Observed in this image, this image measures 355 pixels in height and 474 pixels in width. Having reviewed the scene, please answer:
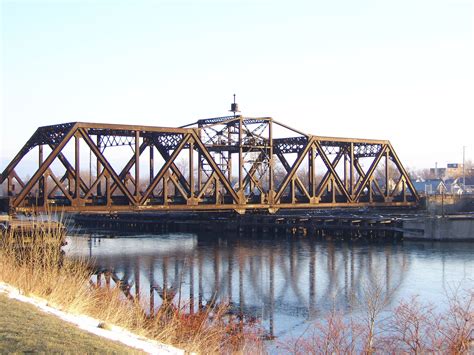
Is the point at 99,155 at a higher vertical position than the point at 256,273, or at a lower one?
higher

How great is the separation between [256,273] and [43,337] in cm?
2357

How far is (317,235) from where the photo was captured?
6075 cm

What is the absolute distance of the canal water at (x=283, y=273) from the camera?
25547 millimetres

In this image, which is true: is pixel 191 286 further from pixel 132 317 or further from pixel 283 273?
pixel 132 317

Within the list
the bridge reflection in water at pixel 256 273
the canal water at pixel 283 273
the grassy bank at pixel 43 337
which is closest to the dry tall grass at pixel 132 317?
the canal water at pixel 283 273

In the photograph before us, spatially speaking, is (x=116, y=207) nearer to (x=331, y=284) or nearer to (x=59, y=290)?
(x=331, y=284)

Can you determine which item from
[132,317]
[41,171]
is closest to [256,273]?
[41,171]

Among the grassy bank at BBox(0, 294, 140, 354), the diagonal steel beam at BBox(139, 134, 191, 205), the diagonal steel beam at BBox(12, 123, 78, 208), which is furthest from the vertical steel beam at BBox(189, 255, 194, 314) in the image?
the diagonal steel beam at BBox(12, 123, 78, 208)

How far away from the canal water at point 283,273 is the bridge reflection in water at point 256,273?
45 millimetres

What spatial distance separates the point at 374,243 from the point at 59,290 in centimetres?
3852

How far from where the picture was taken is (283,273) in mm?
34875

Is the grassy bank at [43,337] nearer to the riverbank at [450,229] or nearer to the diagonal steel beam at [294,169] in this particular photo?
the diagonal steel beam at [294,169]

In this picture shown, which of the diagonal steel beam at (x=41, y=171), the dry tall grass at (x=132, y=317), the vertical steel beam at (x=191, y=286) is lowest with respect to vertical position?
the vertical steel beam at (x=191, y=286)

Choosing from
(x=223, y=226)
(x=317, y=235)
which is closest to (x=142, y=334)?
(x=317, y=235)
